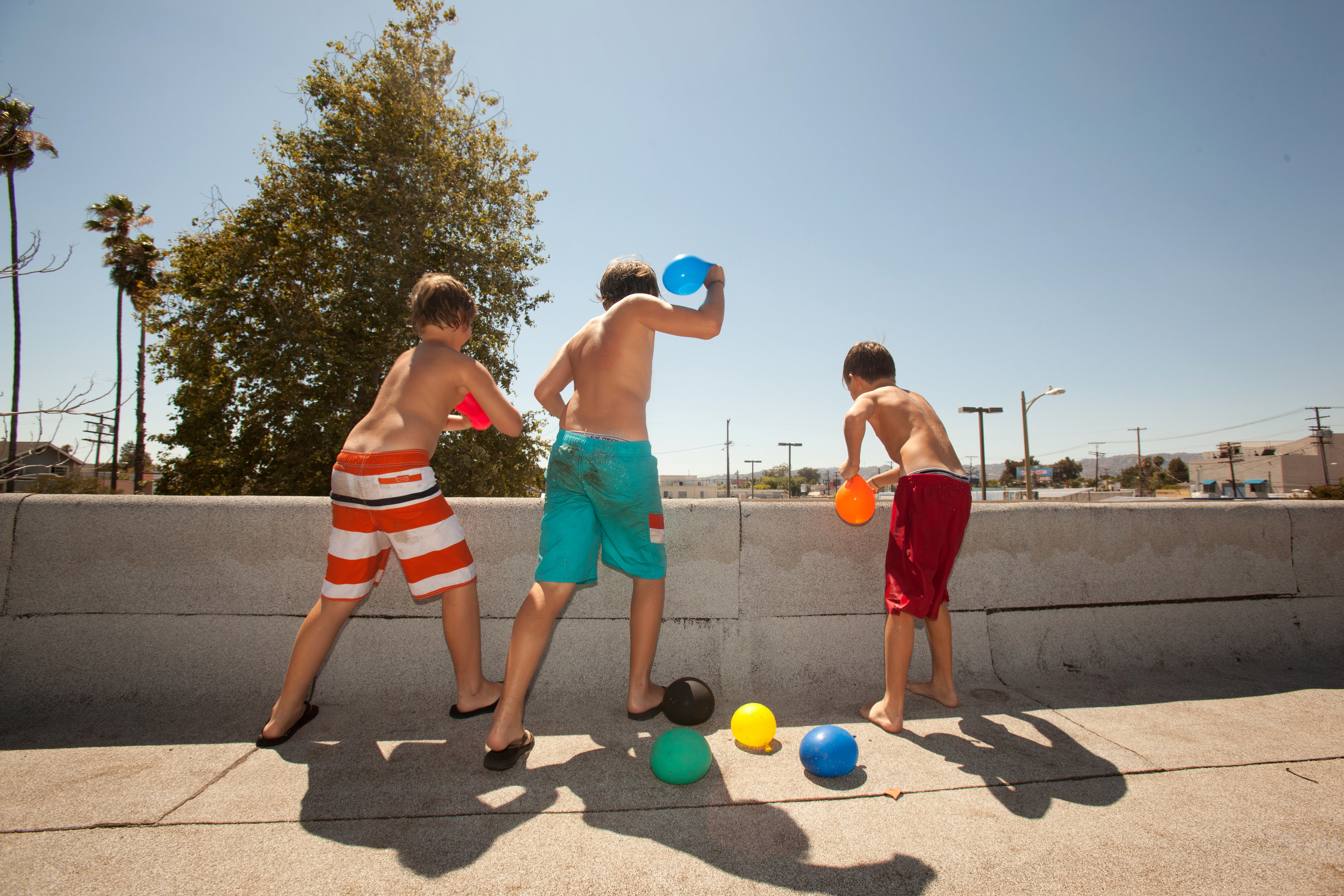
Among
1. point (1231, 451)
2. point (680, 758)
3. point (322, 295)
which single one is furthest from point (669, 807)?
point (1231, 451)

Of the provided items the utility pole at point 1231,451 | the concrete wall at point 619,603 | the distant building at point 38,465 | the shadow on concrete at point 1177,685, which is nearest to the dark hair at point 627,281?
the concrete wall at point 619,603

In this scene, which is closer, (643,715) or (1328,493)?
(643,715)

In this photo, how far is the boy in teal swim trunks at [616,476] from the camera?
2.45 m

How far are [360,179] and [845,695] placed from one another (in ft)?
54.5

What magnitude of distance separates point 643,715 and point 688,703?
23 cm

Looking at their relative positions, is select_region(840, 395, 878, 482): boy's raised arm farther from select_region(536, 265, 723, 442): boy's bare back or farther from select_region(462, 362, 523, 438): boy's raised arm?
select_region(462, 362, 523, 438): boy's raised arm

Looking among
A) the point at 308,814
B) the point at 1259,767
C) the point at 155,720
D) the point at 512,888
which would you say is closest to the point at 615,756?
the point at 512,888

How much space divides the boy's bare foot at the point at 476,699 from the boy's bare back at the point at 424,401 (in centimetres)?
110

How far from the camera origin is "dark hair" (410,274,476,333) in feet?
8.86

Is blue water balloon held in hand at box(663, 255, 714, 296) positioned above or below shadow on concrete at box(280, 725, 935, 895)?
above

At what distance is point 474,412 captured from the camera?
108 inches

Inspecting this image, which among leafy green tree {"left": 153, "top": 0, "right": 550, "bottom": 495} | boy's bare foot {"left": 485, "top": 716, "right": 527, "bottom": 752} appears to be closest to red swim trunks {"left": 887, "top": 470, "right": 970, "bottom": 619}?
boy's bare foot {"left": 485, "top": 716, "right": 527, "bottom": 752}

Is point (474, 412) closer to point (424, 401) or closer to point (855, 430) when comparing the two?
point (424, 401)

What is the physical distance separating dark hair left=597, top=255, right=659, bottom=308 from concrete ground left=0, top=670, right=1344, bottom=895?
1.97 metres
